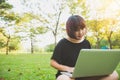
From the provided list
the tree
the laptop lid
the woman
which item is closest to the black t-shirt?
the woman

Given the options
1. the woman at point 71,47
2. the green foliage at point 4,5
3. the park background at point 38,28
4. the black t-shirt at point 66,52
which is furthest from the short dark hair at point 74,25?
the green foliage at point 4,5

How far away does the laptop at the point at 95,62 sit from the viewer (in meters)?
1.89

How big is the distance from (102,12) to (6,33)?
4.94ft

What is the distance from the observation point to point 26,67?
4547 millimetres

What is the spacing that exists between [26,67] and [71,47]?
2.35 meters

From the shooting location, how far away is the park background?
179 inches

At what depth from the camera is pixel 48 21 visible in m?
4.64

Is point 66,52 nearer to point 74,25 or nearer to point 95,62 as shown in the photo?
point 74,25

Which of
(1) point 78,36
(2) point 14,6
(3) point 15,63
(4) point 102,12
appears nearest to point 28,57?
(3) point 15,63

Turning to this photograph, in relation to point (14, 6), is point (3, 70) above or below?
below

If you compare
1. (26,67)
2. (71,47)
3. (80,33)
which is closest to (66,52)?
(71,47)

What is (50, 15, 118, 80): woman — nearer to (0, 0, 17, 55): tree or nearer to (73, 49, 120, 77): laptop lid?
(73, 49, 120, 77): laptop lid

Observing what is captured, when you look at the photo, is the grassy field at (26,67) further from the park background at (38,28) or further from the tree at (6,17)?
the tree at (6,17)

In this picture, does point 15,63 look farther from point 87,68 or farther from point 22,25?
point 87,68
